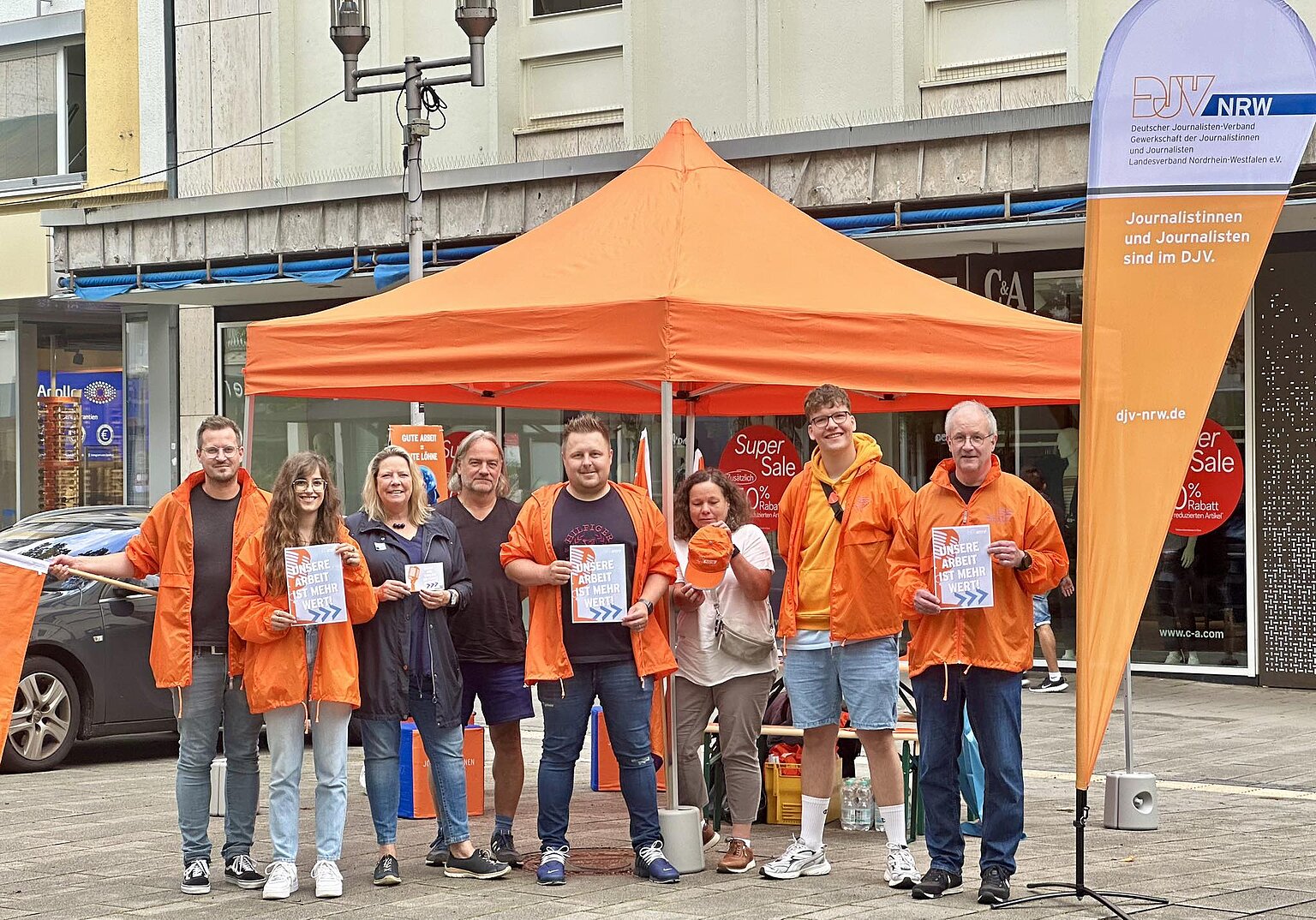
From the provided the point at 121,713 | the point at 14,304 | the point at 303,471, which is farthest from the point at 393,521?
the point at 14,304

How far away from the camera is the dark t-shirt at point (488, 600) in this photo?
8117 mm

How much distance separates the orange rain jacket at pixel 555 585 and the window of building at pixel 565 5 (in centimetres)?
1141

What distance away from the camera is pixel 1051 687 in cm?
1529

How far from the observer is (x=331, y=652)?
738 centimetres

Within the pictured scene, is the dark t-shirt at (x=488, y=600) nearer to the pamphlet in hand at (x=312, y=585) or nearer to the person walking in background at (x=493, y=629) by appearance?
the person walking in background at (x=493, y=629)

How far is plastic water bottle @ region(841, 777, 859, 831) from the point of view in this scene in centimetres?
889

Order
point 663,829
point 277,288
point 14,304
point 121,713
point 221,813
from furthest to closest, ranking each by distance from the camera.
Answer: point 14,304
point 277,288
point 121,713
point 221,813
point 663,829

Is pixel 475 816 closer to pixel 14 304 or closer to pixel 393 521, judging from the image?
pixel 393 521

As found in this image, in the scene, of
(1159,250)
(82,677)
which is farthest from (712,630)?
(82,677)

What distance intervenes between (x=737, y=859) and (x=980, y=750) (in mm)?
1345

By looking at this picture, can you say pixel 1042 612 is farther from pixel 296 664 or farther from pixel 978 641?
pixel 296 664

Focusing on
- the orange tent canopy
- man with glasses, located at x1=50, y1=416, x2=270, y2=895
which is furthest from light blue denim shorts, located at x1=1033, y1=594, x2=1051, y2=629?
man with glasses, located at x1=50, y1=416, x2=270, y2=895

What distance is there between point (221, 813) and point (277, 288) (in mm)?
10351

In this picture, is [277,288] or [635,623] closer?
[635,623]
